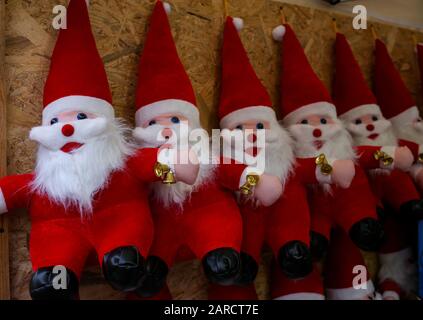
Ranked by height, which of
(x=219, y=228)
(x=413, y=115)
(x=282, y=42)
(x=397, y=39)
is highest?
(x=397, y=39)

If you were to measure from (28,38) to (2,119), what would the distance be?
0.67 feet

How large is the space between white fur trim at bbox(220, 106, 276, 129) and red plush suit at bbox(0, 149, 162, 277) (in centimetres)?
29

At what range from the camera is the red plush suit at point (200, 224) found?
893 mm

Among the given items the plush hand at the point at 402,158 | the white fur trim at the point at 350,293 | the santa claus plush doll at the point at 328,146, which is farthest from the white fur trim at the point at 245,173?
the white fur trim at the point at 350,293

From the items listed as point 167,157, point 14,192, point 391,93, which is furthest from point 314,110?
point 14,192

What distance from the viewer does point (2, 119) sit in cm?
93

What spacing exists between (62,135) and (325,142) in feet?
2.28

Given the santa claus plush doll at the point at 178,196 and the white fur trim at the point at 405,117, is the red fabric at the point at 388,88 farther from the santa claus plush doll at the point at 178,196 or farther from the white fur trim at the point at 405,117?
the santa claus plush doll at the point at 178,196

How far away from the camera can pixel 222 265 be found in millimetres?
852

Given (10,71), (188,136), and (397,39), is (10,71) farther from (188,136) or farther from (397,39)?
(397,39)

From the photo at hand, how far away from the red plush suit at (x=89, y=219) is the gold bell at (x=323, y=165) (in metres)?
0.43

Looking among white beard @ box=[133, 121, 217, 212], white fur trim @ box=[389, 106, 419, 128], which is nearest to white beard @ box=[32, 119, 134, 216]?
white beard @ box=[133, 121, 217, 212]

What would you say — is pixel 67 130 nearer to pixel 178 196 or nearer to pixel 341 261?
pixel 178 196

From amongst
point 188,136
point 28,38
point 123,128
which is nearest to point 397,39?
point 188,136
